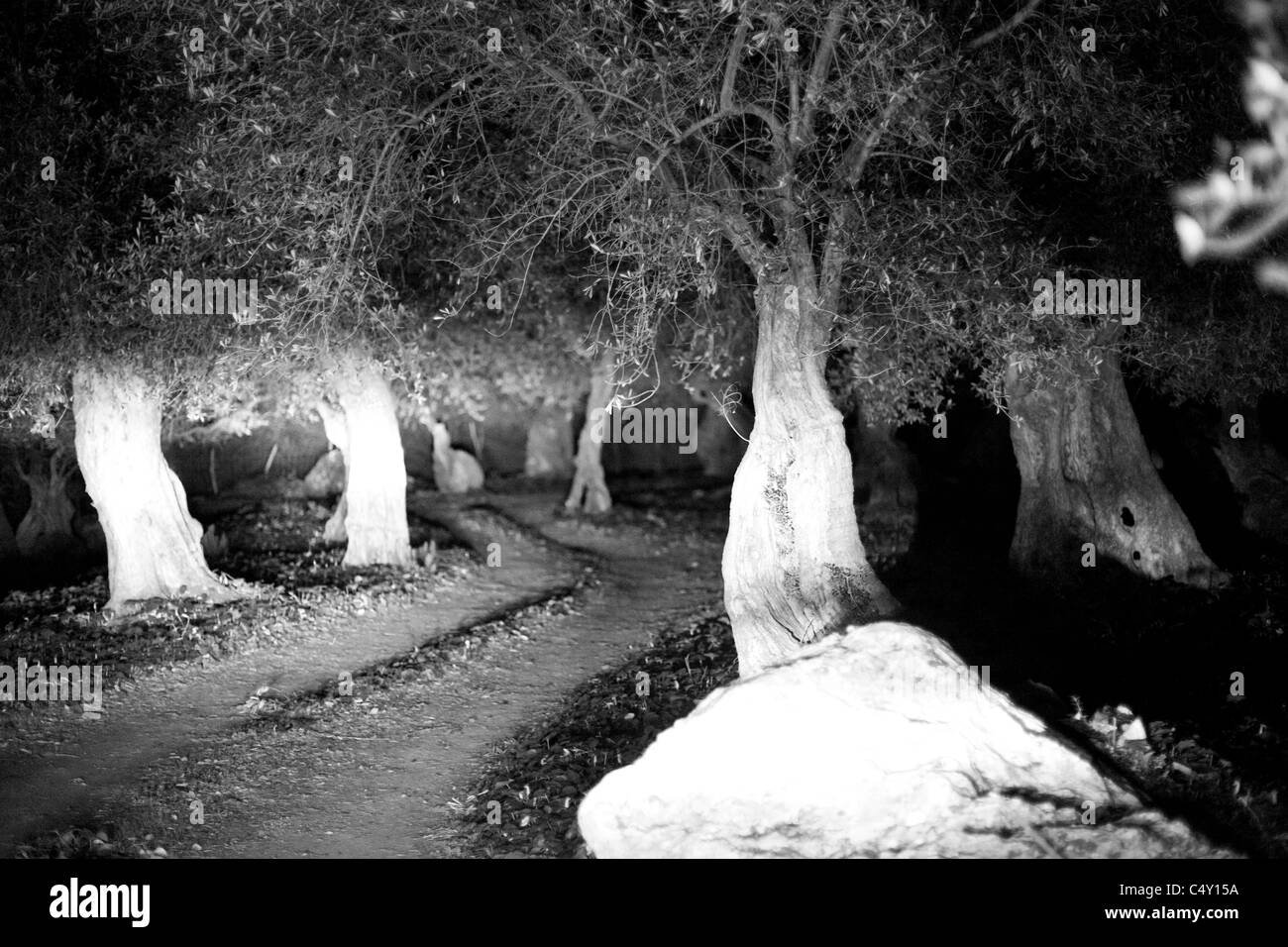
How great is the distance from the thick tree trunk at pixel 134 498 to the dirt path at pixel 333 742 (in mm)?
2885

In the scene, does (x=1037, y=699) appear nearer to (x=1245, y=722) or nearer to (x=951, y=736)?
(x=1245, y=722)

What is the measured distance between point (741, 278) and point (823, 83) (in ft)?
17.2

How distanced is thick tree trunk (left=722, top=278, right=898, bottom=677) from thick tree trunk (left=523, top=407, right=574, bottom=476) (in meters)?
25.9

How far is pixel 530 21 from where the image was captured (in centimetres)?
1063

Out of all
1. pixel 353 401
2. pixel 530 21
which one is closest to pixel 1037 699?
pixel 530 21

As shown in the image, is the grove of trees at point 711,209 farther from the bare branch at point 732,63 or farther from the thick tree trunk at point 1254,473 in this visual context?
the thick tree trunk at point 1254,473

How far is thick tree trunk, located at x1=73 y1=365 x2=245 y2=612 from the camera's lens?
14523 millimetres

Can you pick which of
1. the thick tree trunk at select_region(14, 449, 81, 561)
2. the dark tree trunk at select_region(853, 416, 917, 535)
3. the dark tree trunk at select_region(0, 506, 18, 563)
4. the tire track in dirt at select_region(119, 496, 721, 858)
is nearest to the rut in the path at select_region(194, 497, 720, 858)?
the tire track in dirt at select_region(119, 496, 721, 858)

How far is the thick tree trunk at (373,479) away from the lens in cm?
1786

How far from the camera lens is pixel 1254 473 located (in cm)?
1831

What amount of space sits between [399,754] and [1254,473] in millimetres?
15997

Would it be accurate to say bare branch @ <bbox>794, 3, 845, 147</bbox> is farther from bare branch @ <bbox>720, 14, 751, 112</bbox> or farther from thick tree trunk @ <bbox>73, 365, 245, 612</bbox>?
thick tree trunk @ <bbox>73, 365, 245, 612</bbox>

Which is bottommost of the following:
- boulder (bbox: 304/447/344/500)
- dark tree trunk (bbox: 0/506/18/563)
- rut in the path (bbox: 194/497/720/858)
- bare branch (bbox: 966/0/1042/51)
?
rut in the path (bbox: 194/497/720/858)

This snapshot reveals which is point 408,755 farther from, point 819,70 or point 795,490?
point 819,70
